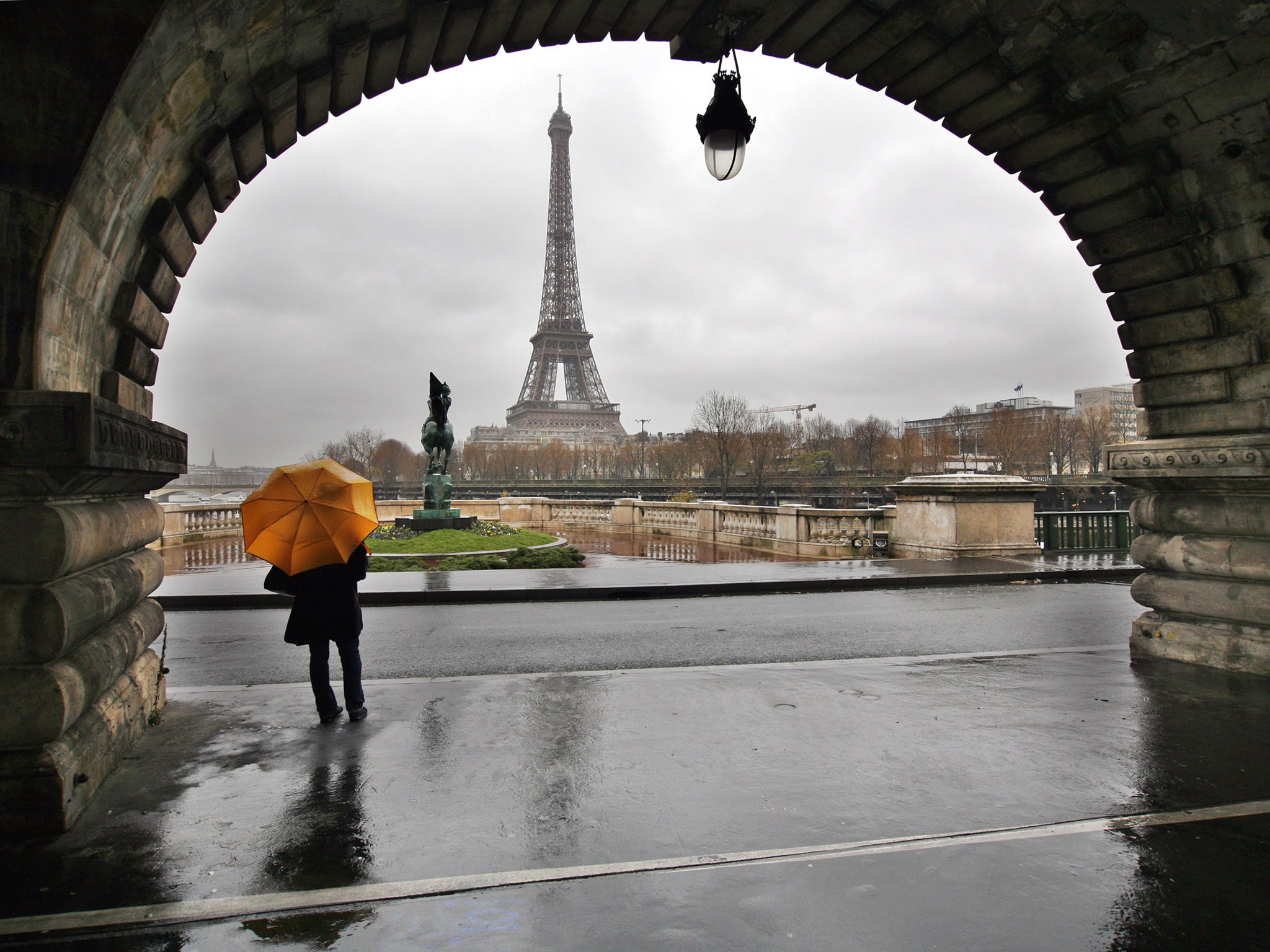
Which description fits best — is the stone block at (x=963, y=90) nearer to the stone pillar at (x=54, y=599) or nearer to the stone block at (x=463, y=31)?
the stone block at (x=463, y=31)

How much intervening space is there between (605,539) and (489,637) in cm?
1764

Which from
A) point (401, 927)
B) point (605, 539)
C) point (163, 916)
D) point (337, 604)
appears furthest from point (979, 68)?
point (605, 539)

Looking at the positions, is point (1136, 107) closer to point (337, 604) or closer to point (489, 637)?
point (337, 604)

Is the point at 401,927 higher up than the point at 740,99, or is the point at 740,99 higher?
the point at 740,99

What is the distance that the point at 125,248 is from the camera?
4.04 meters

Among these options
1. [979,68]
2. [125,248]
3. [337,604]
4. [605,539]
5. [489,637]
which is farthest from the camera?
[605,539]

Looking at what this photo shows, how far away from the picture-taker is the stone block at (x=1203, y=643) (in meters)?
5.93

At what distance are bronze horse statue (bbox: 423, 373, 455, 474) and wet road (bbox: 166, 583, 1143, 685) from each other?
37.6 ft

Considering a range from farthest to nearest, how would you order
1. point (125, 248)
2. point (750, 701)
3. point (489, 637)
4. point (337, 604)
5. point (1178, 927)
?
point (489, 637)
point (750, 701)
point (337, 604)
point (125, 248)
point (1178, 927)

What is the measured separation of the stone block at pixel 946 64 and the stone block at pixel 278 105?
4.58m

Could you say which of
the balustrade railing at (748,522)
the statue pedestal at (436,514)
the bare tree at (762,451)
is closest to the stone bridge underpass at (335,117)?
the balustrade railing at (748,522)

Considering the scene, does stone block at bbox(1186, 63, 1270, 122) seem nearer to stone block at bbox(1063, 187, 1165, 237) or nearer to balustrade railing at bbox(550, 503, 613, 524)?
stone block at bbox(1063, 187, 1165, 237)

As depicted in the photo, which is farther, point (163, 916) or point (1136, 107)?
point (1136, 107)

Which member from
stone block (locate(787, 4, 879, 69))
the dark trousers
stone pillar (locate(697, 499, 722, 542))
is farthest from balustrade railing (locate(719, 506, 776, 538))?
the dark trousers
